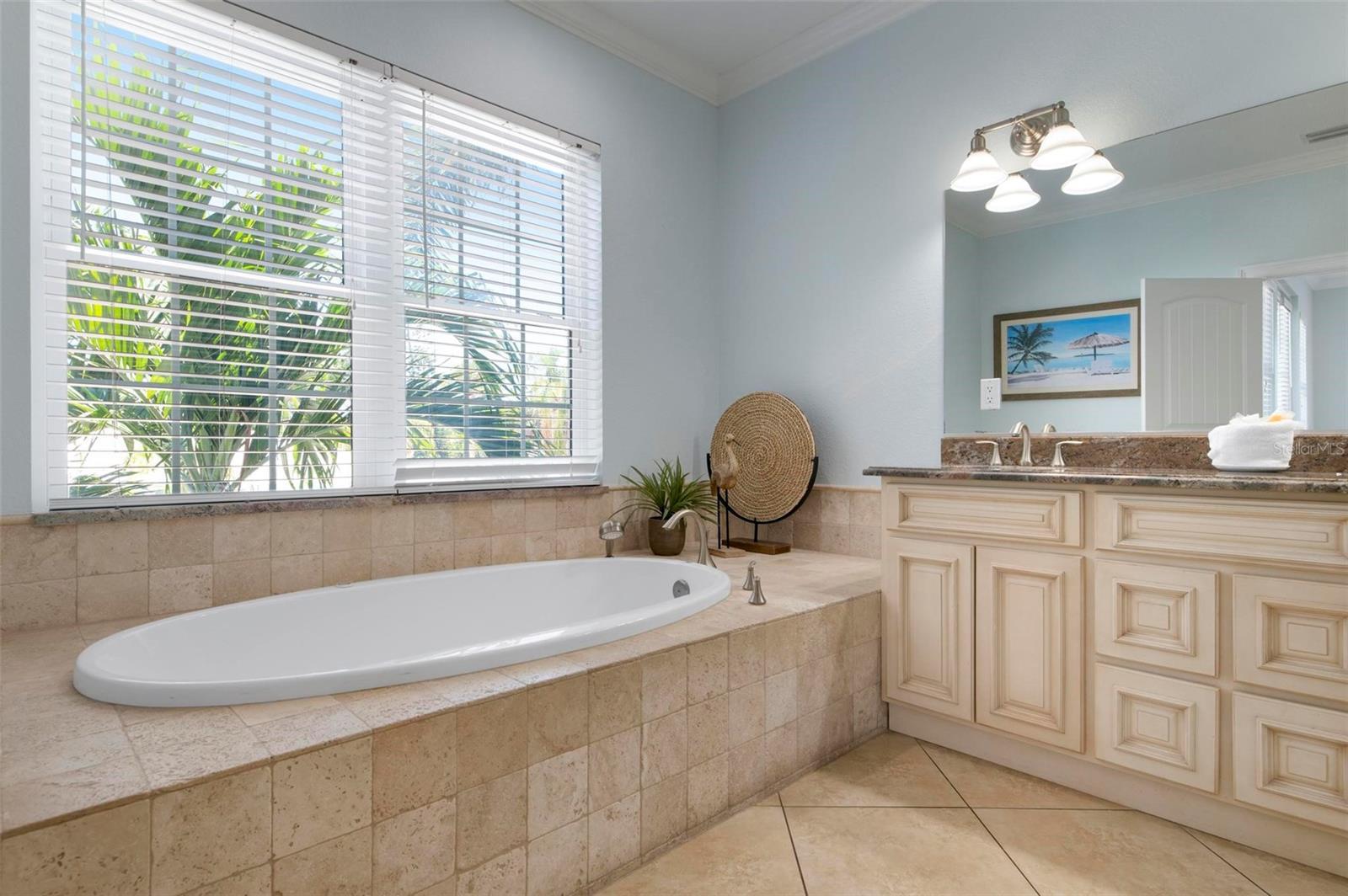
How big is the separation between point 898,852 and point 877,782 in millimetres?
335

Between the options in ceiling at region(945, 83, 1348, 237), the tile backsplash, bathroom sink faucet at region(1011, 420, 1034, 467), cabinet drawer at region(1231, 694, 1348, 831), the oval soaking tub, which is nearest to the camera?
the oval soaking tub

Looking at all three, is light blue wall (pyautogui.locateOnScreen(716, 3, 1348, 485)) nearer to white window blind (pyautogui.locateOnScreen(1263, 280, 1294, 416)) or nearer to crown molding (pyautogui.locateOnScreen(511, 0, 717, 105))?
crown molding (pyautogui.locateOnScreen(511, 0, 717, 105))

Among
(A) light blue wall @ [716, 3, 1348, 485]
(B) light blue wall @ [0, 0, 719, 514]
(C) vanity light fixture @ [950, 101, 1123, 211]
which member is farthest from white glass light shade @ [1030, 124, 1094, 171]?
(B) light blue wall @ [0, 0, 719, 514]

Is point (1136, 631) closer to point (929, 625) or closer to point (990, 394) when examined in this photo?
point (929, 625)

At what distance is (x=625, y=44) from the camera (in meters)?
2.99

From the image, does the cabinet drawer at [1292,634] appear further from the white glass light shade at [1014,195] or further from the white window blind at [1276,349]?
the white glass light shade at [1014,195]

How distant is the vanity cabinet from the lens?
151cm

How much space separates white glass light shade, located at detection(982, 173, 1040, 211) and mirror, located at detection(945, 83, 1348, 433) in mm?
→ 36

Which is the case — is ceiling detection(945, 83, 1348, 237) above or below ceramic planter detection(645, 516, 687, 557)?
above

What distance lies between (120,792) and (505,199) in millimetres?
2288

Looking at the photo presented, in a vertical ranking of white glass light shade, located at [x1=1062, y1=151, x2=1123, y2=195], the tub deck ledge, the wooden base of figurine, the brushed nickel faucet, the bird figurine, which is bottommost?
the tub deck ledge

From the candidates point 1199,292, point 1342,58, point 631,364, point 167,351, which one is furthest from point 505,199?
point 1342,58

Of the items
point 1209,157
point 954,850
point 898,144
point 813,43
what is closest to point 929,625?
point 954,850

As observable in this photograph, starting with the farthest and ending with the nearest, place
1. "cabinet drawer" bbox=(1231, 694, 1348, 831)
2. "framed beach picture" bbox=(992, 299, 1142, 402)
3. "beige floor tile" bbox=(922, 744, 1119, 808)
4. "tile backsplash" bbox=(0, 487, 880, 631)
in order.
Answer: "framed beach picture" bbox=(992, 299, 1142, 402), "beige floor tile" bbox=(922, 744, 1119, 808), "tile backsplash" bbox=(0, 487, 880, 631), "cabinet drawer" bbox=(1231, 694, 1348, 831)
